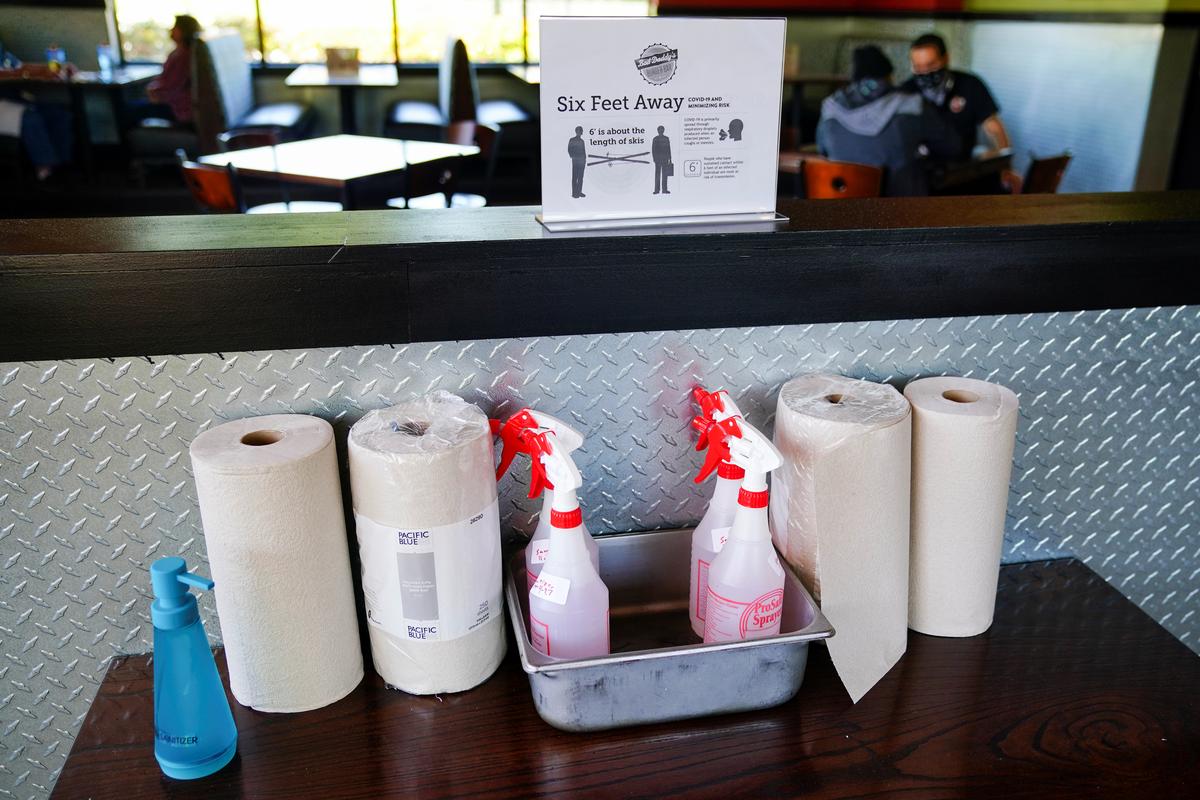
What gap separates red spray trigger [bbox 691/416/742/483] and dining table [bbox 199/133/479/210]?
2.57 m

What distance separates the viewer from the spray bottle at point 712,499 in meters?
1.06

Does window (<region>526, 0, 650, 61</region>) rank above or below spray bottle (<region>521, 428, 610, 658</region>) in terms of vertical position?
above

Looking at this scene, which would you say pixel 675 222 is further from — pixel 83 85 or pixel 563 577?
pixel 83 85

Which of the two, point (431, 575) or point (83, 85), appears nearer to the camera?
point (431, 575)

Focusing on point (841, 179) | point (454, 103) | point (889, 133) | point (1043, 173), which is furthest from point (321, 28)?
point (1043, 173)

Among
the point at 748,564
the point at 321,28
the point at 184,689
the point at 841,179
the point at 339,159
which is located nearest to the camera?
the point at 184,689

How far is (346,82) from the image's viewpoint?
5.88m

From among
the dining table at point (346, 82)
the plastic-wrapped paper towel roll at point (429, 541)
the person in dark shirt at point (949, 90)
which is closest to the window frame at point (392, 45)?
the dining table at point (346, 82)

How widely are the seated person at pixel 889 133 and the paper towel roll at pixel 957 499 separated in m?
2.82

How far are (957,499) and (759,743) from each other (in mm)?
378

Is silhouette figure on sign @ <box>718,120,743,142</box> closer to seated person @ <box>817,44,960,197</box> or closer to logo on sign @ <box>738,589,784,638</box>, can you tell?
logo on sign @ <box>738,589,784,638</box>

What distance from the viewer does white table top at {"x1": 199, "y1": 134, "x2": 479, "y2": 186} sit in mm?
3578

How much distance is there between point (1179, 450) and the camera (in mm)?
1409

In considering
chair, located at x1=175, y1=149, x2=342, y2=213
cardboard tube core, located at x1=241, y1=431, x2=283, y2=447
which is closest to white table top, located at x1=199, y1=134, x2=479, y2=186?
chair, located at x1=175, y1=149, x2=342, y2=213
